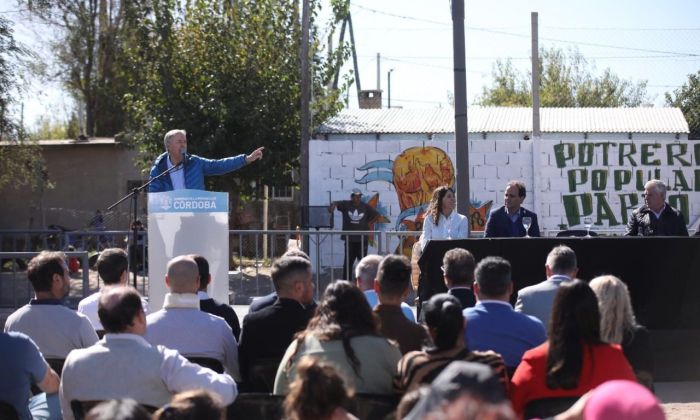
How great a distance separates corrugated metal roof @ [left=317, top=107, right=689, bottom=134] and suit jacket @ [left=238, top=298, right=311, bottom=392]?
17107 mm

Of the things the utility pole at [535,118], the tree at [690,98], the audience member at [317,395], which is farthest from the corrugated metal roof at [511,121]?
the audience member at [317,395]

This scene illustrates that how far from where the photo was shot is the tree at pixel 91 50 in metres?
40.6

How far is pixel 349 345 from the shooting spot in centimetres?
511

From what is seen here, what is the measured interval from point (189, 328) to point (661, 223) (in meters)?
5.80

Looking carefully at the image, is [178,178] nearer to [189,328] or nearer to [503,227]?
[503,227]

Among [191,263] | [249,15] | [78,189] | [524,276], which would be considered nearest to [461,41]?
[524,276]

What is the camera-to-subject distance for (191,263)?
620cm

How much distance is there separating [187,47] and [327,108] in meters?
3.51

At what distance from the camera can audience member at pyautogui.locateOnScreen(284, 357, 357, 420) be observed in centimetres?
388

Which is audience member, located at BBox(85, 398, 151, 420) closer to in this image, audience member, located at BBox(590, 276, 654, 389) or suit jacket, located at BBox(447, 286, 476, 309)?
audience member, located at BBox(590, 276, 654, 389)

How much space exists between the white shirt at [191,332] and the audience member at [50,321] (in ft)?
1.64

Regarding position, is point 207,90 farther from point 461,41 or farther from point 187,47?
point 461,41

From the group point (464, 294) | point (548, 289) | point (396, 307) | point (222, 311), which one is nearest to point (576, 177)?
point (548, 289)

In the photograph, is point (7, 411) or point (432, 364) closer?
point (432, 364)
